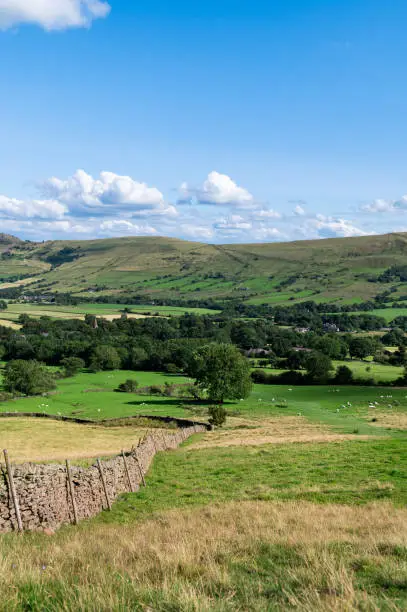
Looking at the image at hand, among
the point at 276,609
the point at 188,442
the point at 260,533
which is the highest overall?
the point at 276,609

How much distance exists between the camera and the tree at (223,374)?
277 feet

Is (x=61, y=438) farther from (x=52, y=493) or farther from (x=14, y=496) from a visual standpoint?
(x=14, y=496)

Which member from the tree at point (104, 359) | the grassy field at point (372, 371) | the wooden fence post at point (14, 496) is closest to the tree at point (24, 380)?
the tree at point (104, 359)

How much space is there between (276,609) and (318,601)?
59 cm

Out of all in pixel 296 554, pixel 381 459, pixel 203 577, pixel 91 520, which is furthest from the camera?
pixel 381 459

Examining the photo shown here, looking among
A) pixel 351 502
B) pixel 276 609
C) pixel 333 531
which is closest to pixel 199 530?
pixel 333 531

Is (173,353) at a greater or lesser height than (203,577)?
lesser

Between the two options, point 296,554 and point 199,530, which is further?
point 199,530

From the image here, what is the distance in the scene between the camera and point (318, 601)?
6.42 metres

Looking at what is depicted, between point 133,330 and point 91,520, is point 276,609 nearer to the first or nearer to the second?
A: point 91,520

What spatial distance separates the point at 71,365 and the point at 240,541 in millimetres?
117429

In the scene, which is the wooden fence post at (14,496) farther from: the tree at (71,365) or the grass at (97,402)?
the tree at (71,365)

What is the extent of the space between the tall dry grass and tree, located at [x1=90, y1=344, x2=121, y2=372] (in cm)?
11487

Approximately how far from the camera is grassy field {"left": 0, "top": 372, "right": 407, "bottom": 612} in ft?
23.2
